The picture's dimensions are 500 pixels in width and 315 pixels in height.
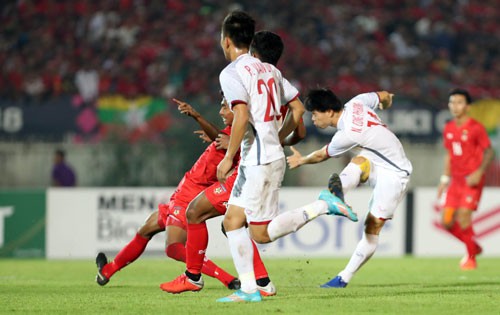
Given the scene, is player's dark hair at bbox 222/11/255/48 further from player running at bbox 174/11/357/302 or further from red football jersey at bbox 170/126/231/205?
red football jersey at bbox 170/126/231/205

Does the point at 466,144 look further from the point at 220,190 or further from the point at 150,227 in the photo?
the point at 220,190

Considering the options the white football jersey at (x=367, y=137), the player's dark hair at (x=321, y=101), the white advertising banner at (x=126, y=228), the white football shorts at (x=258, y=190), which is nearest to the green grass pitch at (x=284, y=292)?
the white football shorts at (x=258, y=190)

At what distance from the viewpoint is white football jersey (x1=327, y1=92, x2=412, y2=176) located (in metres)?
8.40

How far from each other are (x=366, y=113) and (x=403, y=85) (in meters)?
11.7

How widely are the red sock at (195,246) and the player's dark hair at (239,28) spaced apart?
1.65 m

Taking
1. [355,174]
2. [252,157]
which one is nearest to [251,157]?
[252,157]

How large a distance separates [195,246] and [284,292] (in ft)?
3.15

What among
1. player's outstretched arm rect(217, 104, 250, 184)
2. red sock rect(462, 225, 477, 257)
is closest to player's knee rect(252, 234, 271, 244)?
player's outstretched arm rect(217, 104, 250, 184)

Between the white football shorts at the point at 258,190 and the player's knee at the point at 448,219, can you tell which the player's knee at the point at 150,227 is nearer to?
the white football shorts at the point at 258,190

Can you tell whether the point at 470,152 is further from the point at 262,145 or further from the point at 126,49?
the point at 126,49

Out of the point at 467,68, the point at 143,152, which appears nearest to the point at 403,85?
the point at 467,68

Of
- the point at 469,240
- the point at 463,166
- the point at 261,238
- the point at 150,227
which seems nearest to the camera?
the point at 261,238

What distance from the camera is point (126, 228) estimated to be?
51.6ft

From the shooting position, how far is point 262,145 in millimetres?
7074
